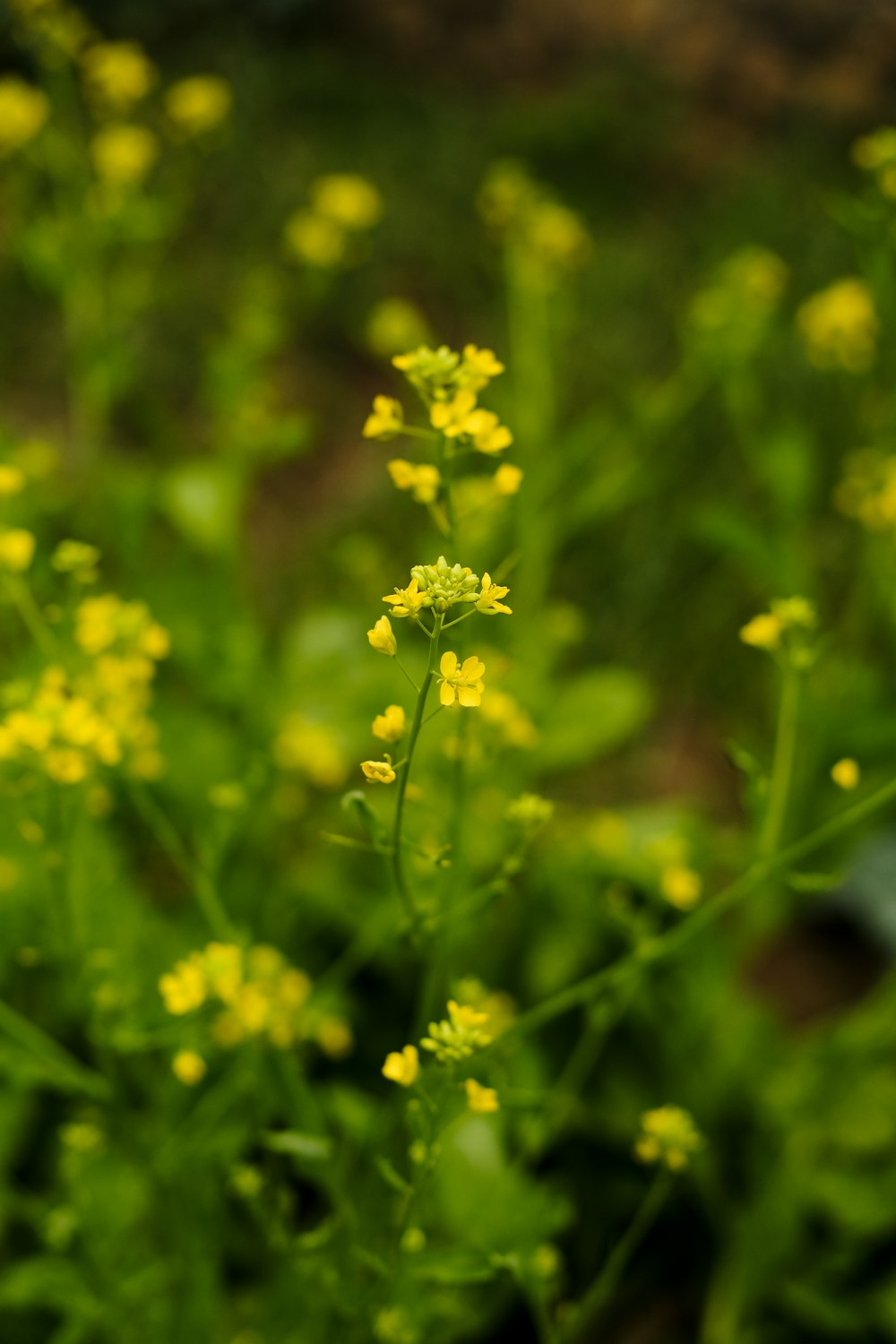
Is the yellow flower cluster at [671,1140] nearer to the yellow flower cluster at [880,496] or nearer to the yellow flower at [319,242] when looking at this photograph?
the yellow flower cluster at [880,496]

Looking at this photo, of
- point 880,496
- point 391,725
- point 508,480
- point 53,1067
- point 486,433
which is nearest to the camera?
point 391,725

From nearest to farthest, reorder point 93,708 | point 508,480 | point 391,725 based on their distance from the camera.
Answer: point 391,725, point 508,480, point 93,708

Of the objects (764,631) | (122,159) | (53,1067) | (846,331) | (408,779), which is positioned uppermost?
(122,159)

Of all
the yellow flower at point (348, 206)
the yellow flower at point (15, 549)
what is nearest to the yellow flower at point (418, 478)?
the yellow flower at point (15, 549)

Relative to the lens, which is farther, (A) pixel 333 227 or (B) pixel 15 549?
(A) pixel 333 227

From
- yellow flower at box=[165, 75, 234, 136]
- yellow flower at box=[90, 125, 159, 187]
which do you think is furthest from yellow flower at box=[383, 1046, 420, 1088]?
yellow flower at box=[165, 75, 234, 136]

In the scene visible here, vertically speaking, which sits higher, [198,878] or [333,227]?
[333,227]

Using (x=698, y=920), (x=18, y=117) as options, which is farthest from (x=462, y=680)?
(x=18, y=117)

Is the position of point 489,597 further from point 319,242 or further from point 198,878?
point 319,242
